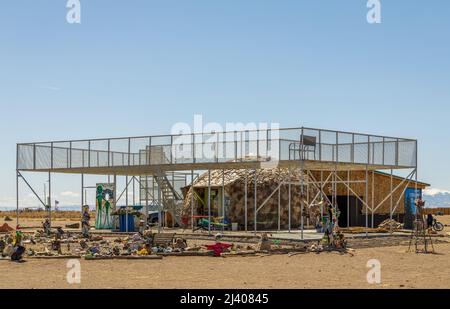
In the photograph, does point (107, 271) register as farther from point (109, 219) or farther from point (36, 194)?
point (109, 219)

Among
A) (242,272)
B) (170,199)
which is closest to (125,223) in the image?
(170,199)

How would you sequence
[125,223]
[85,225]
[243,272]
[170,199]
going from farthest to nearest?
[170,199] → [125,223] → [85,225] → [243,272]

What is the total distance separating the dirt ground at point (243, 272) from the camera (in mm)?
18516

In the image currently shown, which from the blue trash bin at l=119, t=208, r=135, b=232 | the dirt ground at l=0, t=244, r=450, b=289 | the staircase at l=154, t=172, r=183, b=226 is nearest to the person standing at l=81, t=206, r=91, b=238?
the blue trash bin at l=119, t=208, r=135, b=232

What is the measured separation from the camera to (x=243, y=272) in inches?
836

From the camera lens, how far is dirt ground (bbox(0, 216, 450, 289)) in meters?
18.5

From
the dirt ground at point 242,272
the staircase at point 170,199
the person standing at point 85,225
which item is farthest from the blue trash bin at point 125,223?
the dirt ground at point 242,272

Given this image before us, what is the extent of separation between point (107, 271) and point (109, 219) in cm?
2537

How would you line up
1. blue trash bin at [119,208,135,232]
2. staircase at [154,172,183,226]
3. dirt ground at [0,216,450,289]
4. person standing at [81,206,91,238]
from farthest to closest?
1. blue trash bin at [119,208,135,232]
2. staircase at [154,172,183,226]
3. person standing at [81,206,91,238]
4. dirt ground at [0,216,450,289]

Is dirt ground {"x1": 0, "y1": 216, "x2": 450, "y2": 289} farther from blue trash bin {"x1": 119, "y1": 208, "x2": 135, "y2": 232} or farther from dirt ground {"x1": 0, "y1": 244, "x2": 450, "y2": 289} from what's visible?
blue trash bin {"x1": 119, "y1": 208, "x2": 135, "y2": 232}

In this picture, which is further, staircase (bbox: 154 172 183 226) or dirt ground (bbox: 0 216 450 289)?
staircase (bbox: 154 172 183 226)

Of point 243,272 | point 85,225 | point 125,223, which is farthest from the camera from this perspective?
point 125,223

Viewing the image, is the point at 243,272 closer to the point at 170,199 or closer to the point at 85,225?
the point at 85,225
